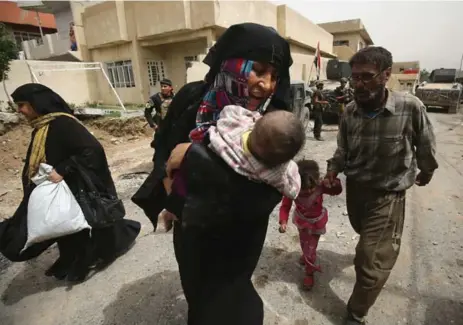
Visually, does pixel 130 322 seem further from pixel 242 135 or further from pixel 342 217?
pixel 342 217

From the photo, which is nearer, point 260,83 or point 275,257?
point 260,83

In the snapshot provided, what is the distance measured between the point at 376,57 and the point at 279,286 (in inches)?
73.9

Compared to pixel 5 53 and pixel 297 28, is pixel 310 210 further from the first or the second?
pixel 297 28

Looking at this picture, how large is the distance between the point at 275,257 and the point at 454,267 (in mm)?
1616

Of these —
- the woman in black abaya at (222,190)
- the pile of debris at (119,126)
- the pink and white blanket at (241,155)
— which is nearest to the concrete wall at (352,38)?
the pile of debris at (119,126)

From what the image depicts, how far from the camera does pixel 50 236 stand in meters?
2.27

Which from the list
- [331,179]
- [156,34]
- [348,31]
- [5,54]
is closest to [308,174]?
[331,179]

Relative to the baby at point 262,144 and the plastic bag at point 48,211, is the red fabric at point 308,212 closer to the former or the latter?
the baby at point 262,144

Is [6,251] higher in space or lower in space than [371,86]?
lower

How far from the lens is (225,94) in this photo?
50.0 inches

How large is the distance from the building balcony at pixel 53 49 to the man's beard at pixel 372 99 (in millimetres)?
16220

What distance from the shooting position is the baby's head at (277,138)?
0.92 m

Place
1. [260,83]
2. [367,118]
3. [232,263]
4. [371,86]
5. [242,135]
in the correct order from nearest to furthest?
[242,135]
[260,83]
[232,263]
[371,86]
[367,118]

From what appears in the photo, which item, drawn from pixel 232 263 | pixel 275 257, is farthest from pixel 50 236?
pixel 275 257
